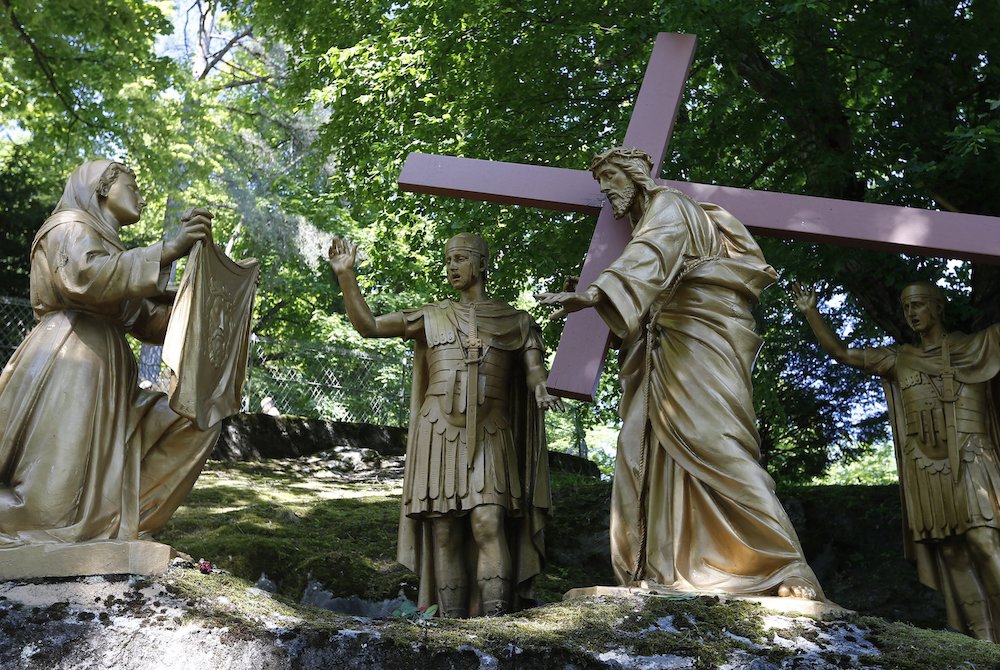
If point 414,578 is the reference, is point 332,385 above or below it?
above

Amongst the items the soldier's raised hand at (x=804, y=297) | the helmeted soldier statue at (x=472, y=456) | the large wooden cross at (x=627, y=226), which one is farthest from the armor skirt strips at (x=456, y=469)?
the soldier's raised hand at (x=804, y=297)

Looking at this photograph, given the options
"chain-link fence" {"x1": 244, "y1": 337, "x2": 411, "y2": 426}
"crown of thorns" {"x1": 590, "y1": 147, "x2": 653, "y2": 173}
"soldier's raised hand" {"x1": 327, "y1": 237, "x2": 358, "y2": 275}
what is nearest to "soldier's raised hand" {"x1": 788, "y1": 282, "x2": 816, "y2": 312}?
"crown of thorns" {"x1": 590, "y1": 147, "x2": 653, "y2": 173}

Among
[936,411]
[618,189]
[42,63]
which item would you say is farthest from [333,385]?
[618,189]

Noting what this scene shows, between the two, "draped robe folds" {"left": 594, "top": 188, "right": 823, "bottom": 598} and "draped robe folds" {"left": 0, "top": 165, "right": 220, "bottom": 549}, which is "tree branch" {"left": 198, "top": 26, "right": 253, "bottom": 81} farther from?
"draped robe folds" {"left": 594, "top": 188, "right": 823, "bottom": 598}

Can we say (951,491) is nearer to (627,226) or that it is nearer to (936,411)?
(936,411)

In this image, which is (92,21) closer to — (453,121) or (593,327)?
(453,121)

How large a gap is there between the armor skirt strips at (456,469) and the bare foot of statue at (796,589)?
2102 mm

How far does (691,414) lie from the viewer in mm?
6055

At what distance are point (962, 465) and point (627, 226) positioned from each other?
9.16 feet

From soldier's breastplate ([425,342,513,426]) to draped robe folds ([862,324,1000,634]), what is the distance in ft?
8.56

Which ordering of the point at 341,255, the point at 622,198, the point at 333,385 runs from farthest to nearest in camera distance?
the point at 333,385, the point at 341,255, the point at 622,198

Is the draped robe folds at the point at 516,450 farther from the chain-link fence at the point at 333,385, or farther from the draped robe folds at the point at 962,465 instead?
the chain-link fence at the point at 333,385

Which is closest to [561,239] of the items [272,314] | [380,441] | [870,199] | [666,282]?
[870,199]

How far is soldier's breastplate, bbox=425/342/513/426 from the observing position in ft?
24.2
